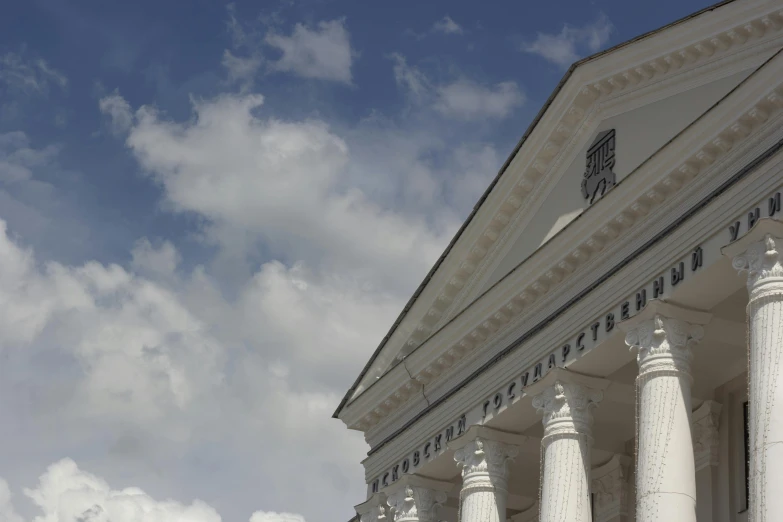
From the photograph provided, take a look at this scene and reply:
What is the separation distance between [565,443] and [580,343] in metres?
2.06

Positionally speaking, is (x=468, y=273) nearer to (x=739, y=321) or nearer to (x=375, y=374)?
(x=375, y=374)

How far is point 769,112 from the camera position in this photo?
2634cm

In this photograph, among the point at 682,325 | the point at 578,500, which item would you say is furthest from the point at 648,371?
the point at 578,500

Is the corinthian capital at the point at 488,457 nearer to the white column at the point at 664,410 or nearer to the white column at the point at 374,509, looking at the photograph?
the white column at the point at 374,509

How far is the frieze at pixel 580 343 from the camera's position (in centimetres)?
2652

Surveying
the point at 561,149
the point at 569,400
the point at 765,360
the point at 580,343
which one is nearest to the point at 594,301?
the point at 580,343

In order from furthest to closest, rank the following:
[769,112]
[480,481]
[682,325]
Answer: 1. [480,481]
2. [682,325]
3. [769,112]

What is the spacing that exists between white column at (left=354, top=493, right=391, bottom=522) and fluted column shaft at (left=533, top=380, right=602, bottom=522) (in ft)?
26.9

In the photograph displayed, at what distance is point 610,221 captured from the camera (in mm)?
29938

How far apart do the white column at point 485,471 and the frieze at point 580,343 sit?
0.43 metres

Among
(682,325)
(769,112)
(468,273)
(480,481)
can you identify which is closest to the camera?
(769,112)

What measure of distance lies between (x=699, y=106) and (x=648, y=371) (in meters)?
5.48

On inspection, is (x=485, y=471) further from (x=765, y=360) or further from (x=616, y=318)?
(x=765, y=360)

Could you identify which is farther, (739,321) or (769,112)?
(739,321)
